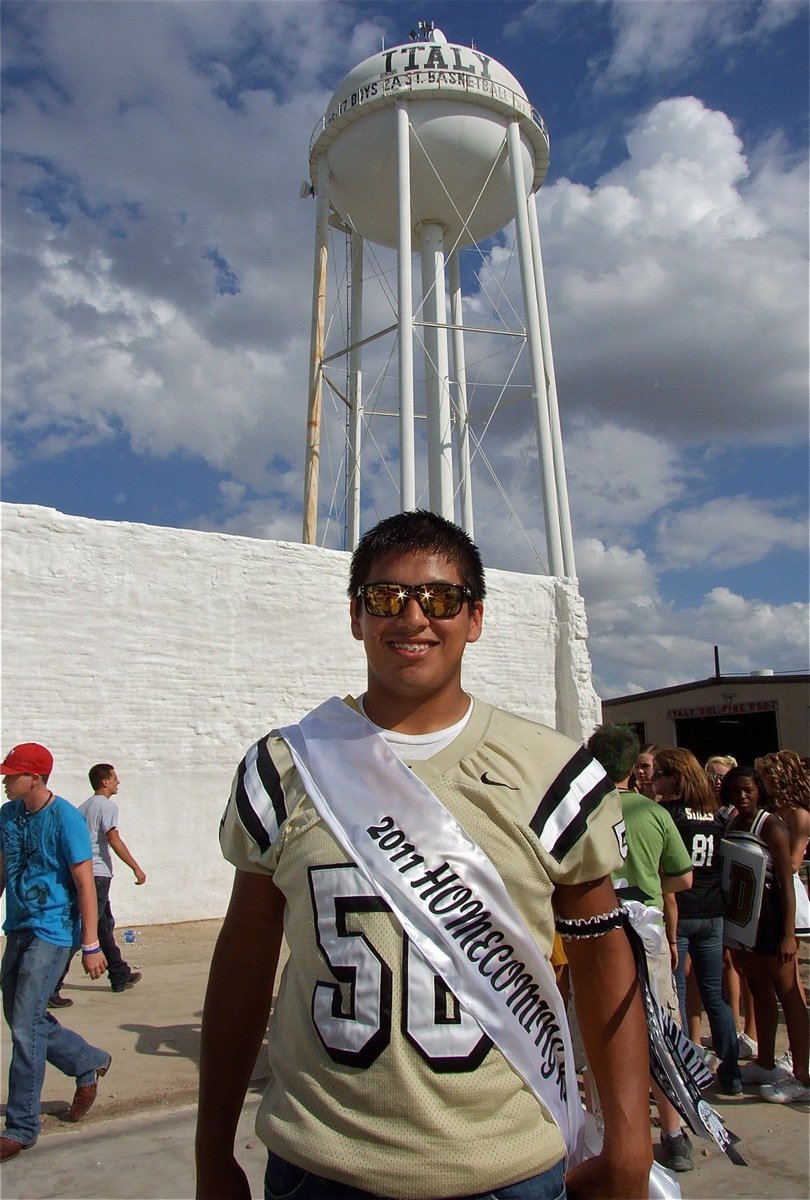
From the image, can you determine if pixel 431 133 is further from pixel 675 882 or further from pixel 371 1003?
pixel 371 1003

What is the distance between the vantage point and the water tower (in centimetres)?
1284

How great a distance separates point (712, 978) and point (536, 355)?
1016cm

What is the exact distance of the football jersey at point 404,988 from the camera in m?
1.34

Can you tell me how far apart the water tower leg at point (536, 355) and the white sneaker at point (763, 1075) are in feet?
26.9

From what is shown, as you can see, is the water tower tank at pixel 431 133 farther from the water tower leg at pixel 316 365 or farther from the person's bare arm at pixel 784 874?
the person's bare arm at pixel 784 874

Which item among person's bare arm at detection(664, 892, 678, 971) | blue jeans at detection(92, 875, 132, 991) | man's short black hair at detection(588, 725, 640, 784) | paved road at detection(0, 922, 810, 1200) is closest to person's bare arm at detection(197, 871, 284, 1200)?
paved road at detection(0, 922, 810, 1200)

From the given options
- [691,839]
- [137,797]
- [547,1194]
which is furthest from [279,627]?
[547,1194]

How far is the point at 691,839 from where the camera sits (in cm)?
462

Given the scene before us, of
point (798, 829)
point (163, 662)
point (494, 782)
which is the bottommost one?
point (494, 782)

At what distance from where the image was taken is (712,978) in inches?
180

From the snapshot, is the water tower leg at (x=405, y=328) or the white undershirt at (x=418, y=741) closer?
the white undershirt at (x=418, y=741)

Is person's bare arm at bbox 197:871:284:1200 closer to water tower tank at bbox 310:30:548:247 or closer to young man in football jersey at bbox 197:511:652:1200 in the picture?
young man in football jersey at bbox 197:511:652:1200

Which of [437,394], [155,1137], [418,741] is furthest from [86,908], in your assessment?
[437,394]

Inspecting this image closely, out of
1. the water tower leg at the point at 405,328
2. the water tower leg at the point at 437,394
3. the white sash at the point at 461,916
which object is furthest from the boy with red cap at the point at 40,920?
the water tower leg at the point at 437,394
